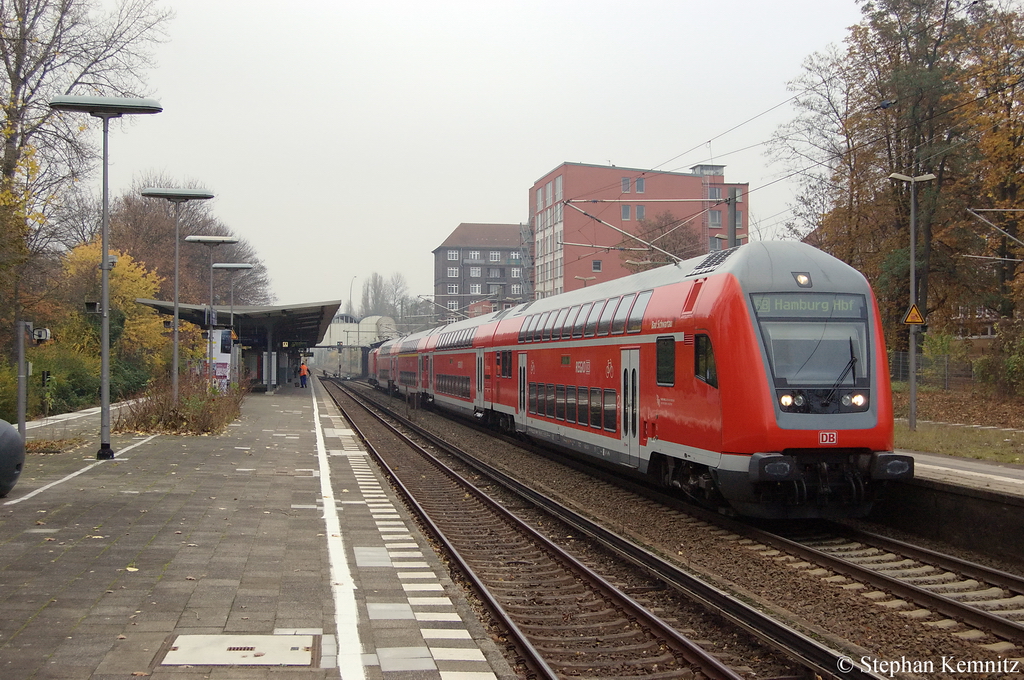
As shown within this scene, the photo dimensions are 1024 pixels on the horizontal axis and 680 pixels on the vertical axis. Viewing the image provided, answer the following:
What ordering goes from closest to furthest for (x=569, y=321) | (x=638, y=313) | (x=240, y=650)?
(x=240, y=650) < (x=638, y=313) < (x=569, y=321)

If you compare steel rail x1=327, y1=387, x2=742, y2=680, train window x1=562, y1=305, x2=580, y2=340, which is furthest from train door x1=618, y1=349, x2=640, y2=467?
train window x1=562, y1=305, x2=580, y2=340

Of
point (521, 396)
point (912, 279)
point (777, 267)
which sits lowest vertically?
point (521, 396)

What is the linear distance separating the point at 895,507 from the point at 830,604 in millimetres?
4390

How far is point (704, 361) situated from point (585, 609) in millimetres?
4173

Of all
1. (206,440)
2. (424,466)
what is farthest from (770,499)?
(206,440)

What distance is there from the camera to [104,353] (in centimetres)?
1603

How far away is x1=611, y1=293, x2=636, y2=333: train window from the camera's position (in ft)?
46.6

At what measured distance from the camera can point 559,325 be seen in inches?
715

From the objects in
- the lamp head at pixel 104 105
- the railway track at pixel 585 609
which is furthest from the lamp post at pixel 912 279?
the lamp head at pixel 104 105

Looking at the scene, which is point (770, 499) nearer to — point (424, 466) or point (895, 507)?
point (895, 507)

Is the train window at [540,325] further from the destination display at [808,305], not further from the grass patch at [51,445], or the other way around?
the grass patch at [51,445]

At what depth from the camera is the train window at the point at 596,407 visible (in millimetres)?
15227

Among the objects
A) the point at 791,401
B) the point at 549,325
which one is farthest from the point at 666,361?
the point at 549,325

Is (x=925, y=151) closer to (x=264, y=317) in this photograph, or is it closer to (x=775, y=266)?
→ (x=775, y=266)
